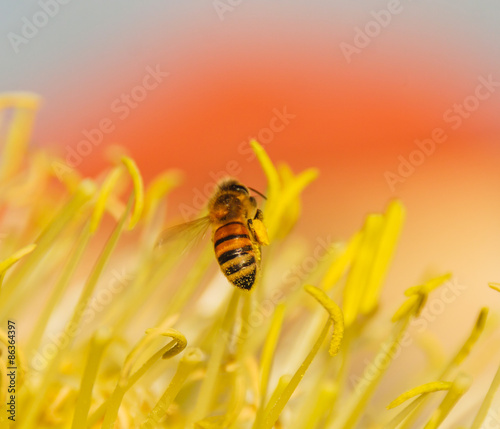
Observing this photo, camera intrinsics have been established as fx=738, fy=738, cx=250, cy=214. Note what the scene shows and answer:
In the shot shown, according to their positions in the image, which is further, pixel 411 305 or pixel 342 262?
pixel 342 262

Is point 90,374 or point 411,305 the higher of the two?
point 411,305

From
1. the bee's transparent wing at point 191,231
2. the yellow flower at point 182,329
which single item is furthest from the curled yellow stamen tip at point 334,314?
the bee's transparent wing at point 191,231

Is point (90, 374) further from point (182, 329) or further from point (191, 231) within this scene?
point (182, 329)

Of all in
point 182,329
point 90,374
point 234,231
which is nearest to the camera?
point 90,374

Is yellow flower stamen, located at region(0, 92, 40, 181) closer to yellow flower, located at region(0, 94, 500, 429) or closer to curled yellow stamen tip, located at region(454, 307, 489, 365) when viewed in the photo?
yellow flower, located at region(0, 94, 500, 429)

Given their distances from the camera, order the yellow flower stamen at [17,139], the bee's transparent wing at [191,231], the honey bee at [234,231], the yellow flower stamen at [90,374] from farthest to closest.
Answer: the yellow flower stamen at [17,139]
the bee's transparent wing at [191,231]
the honey bee at [234,231]
the yellow flower stamen at [90,374]

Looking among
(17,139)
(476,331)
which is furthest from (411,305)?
(17,139)

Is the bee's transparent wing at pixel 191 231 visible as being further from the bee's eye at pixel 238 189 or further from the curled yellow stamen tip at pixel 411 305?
the curled yellow stamen tip at pixel 411 305

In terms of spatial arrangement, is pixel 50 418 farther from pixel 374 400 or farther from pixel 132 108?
pixel 132 108
